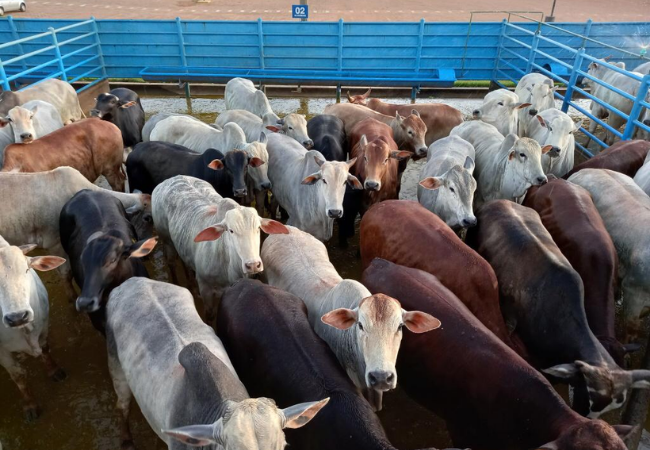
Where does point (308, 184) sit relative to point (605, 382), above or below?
above

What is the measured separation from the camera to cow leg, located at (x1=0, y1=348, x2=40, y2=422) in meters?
4.09

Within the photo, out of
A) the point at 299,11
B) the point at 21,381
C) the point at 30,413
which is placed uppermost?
the point at 299,11

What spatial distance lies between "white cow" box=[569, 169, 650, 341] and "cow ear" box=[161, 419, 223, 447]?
4453 mm

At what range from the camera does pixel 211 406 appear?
2.69 meters

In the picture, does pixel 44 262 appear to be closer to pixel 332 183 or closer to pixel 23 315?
pixel 23 315

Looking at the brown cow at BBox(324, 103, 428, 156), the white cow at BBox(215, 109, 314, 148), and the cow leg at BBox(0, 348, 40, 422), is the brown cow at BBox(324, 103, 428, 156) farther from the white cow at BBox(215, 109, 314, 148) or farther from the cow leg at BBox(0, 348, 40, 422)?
the cow leg at BBox(0, 348, 40, 422)

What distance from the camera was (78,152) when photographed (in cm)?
676

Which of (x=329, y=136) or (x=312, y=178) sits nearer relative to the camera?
(x=312, y=178)

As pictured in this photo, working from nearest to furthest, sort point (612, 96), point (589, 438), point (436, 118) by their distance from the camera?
point (589, 438)
point (436, 118)
point (612, 96)

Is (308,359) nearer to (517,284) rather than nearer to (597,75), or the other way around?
(517,284)

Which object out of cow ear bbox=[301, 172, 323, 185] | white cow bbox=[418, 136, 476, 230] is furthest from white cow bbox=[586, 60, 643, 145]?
cow ear bbox=[301, 172, 323, 185]

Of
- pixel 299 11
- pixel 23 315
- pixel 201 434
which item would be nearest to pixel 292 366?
pixel 201 434

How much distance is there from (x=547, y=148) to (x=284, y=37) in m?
8.84

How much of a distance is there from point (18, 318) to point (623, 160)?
24.4 ft
